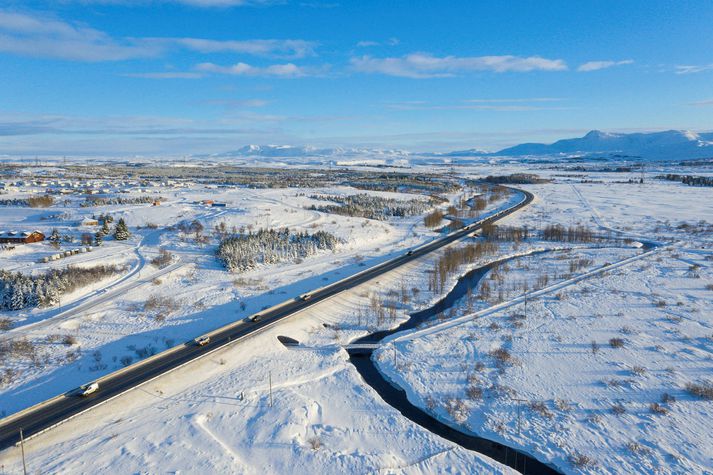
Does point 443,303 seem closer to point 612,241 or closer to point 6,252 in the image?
point 612,241

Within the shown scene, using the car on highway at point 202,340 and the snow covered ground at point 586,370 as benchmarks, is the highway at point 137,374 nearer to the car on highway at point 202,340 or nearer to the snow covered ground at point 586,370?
the car on highway at point 202,340

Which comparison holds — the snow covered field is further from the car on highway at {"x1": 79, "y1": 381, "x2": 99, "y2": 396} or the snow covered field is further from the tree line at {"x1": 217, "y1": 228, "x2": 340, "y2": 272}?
the tree line at {"x1": 217, "y1": 228, "x2": 340, "y2": 272}

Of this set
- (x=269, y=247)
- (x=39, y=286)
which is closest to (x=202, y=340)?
(x=39, y=286)

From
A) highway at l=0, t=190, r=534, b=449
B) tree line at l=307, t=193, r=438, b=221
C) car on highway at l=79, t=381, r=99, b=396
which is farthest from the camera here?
tree line at l=307, t=193, r=438, b=221

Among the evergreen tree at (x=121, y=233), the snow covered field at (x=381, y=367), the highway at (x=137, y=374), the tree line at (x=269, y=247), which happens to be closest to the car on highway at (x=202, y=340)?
the highway at (x=137, y=374)

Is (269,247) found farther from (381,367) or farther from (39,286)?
(381,367)

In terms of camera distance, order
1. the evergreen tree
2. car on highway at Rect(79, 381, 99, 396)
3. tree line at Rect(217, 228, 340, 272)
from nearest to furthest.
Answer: car on highway at Rect(79, 381, 99, 396)
tree line at Rect(217, 228, 340, 272)
the evergreen tree

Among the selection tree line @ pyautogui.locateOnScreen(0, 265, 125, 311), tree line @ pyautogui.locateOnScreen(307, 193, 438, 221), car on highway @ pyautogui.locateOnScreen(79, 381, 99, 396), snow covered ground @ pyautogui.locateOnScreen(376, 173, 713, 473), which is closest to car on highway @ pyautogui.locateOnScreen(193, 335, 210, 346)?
car on highway @ pyautogui.locateOnScreen(79, 381, 99, 396)

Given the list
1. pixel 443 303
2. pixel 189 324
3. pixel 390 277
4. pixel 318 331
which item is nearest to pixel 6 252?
pixel 189 324
